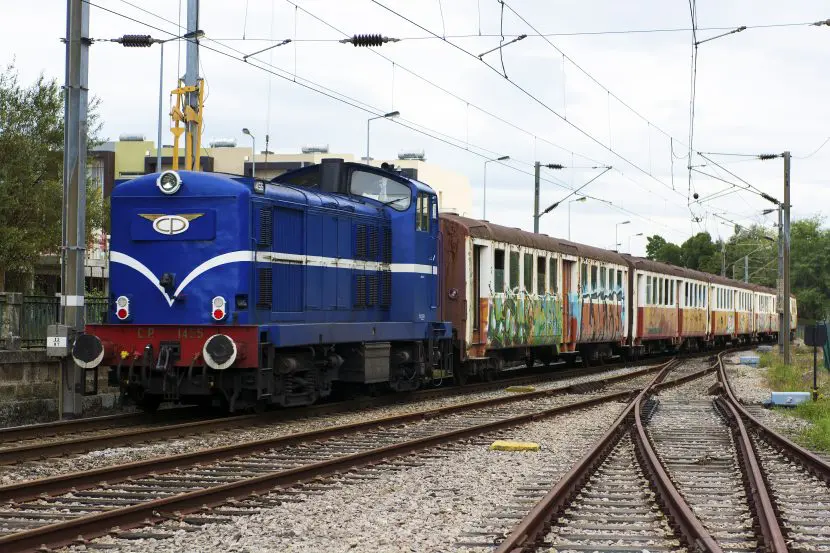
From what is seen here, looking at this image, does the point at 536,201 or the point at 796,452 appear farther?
the point at 536,201

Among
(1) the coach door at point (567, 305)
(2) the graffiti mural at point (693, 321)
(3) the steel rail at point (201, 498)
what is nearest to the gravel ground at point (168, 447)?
(3) the steel rail at point (201, 498)

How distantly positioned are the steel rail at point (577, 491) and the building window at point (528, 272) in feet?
35.9

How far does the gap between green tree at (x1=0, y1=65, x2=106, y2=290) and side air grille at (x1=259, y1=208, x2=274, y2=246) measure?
57.5ft

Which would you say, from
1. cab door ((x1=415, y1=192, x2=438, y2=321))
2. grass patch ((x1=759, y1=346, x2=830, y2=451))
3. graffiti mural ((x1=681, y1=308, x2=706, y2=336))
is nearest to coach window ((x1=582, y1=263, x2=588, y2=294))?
grass patch ((x1=759, y1=346, x2=830, y2=451))

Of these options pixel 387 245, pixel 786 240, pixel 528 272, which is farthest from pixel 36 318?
pixel 786 240

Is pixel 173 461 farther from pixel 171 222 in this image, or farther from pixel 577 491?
pixel 171 222

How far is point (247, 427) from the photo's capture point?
1359 centimetres

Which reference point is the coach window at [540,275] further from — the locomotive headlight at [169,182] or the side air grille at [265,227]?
the locomotive headlight at [169,182]

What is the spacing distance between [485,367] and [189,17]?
9463 millimetres

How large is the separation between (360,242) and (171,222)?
3450 millimetres

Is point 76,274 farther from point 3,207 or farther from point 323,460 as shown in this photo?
point 3,207

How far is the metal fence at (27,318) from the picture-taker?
15.9 m

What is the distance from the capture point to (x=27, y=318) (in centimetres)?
→ 1655

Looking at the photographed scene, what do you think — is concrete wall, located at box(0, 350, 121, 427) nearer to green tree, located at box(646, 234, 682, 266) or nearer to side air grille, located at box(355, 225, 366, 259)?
side air grille, located at box(355, 225, 366, 259)
